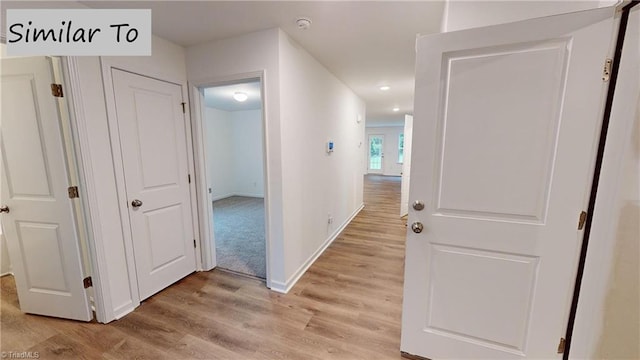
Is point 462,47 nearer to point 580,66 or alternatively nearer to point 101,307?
point 580,66

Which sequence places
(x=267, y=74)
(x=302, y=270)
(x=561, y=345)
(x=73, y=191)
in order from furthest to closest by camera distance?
1. (x=302, y=270)
2. (x=267, y=74)
3. (x=73, y=191)
4. (x=561, y=345)

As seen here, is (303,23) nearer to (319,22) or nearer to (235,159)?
(319,22)

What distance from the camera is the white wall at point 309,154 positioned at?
223 centimetres

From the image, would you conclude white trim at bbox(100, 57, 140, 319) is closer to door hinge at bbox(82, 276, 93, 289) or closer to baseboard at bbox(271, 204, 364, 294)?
door hinge at bbox(82, 276, 93, 289)

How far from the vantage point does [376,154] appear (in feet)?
38.0

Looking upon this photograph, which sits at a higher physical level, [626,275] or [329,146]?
[329,146]

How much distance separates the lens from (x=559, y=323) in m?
1.26

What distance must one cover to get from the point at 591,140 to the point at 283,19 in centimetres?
198

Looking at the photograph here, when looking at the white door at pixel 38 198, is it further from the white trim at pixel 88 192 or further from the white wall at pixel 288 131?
the white wall at pixel 288 131

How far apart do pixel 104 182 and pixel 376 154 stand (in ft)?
35.1

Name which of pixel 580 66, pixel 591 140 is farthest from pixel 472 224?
pixel 580 66

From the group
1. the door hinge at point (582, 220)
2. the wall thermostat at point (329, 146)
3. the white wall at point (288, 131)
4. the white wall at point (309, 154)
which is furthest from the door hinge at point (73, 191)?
the door hinge at point (582, 220)

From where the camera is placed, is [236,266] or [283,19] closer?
[283,19]

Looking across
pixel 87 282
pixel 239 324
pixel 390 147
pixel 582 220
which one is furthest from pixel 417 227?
pixel 390 147
